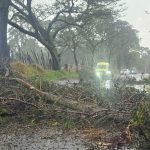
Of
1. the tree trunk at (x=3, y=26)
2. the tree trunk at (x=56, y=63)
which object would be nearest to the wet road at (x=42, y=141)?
the tree trunk at (x=3, y=26)

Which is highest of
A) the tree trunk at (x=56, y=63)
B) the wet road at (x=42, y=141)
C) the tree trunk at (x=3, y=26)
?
the tree trunk at (x=3, y=26)

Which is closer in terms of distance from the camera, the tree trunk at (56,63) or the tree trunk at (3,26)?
the tree trunk at (3,26)

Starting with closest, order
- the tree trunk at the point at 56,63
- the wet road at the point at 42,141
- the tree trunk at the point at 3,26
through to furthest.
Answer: the wet road at the point at 42,141 < the tree trunk at the point at 3,26 < the tree trunk at the point at 56,63

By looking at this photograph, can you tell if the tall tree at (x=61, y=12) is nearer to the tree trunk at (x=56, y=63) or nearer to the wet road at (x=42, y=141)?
the tree trunk at (x=56, y=63)

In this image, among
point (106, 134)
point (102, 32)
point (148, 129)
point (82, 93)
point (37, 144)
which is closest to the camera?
point (148, 129)

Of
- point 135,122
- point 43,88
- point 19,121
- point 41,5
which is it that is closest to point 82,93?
point 43,88

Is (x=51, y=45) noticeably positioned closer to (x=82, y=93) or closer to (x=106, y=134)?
(x=82, y=93)

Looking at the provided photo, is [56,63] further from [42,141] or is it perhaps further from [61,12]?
[42,141]

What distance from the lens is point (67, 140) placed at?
8.05 meters

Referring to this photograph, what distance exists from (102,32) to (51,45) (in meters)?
26.9

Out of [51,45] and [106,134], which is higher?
[51,45]

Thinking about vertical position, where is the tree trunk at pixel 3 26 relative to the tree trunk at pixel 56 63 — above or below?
above

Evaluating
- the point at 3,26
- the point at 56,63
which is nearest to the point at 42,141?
the point at 3,26

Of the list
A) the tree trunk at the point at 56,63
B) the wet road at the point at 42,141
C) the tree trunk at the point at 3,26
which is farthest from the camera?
the tree trunk at the point at 56,63
